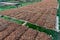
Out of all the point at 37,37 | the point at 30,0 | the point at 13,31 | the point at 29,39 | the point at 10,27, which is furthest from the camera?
the point at 30,0

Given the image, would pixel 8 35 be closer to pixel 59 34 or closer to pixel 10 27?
pixel 10 27

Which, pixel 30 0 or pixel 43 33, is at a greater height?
pixel 43 33

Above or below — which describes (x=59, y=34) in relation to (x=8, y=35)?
below

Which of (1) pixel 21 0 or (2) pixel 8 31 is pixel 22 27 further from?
(1) pixel 21 0

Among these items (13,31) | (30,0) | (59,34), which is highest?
(13,31)

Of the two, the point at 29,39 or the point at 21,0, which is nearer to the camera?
the point at 29,39

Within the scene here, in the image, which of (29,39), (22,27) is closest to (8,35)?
(29,39)

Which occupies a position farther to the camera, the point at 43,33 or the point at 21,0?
the point at 21,0

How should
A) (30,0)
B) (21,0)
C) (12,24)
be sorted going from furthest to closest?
(30,0), (21,0), (12,24)

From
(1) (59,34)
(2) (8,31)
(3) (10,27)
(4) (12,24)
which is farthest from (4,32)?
(1) (59,34)
